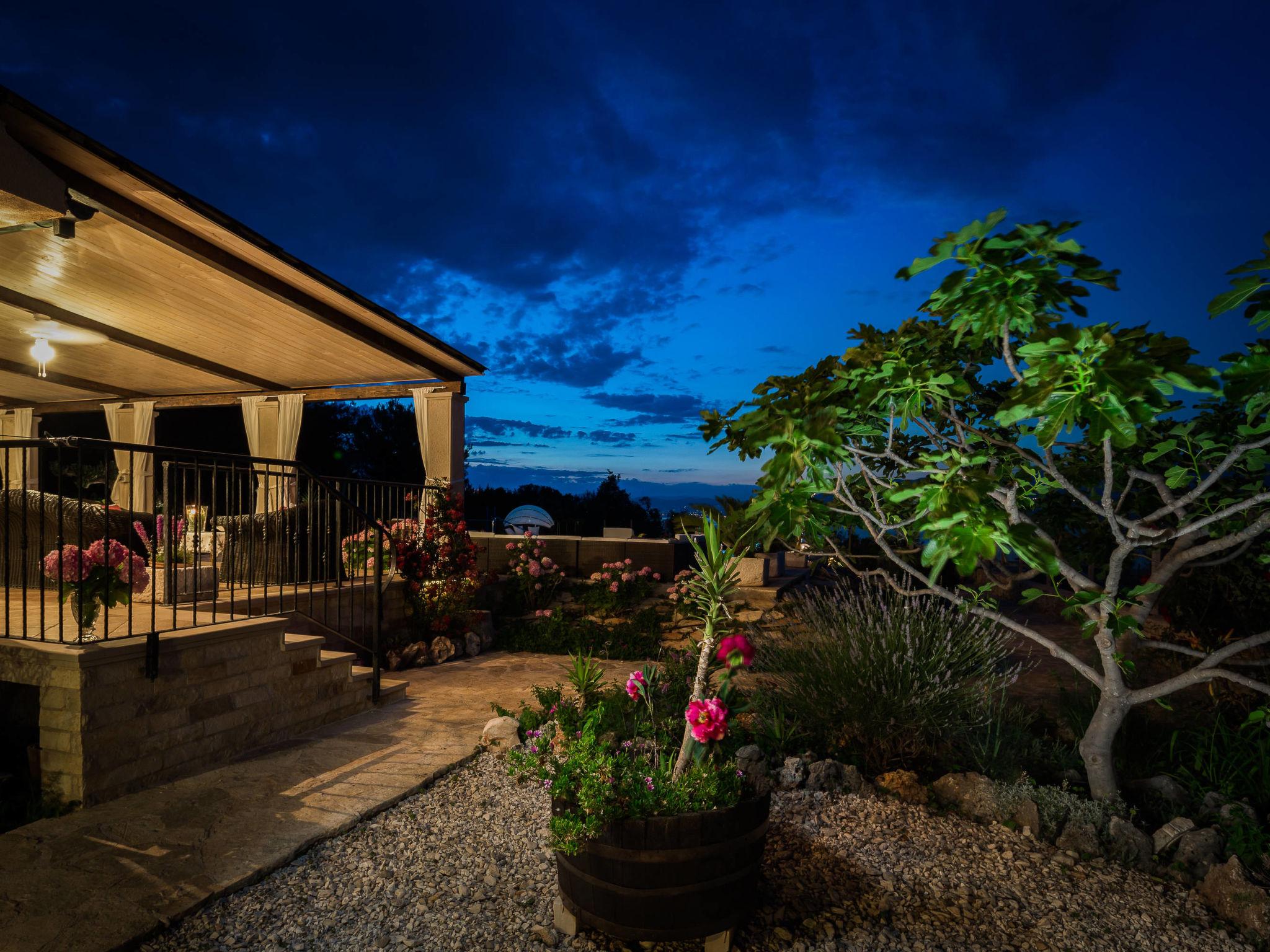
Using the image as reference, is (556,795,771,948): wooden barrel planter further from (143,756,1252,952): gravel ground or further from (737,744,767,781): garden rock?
(737,744,767,781): garden rock

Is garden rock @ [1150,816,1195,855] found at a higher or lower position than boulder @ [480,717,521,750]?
lower

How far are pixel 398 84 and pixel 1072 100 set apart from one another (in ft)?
36.1

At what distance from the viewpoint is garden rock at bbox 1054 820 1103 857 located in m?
2.58

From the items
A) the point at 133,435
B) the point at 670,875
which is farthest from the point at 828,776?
the point at 133,435

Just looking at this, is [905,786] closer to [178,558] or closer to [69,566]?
[69,566]

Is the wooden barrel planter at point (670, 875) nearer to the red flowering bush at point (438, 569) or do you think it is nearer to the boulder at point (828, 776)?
the boulder at point (828, 776)

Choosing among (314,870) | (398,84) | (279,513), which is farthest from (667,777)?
(398,84)

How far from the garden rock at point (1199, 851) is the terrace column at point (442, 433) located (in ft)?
23.0

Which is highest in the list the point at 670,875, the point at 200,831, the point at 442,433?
the point at 442,433

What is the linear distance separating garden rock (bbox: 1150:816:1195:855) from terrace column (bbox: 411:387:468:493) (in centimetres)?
694

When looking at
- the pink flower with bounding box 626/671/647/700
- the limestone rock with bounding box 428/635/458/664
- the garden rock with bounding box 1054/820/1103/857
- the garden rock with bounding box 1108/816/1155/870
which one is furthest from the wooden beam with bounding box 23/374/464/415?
the garden rock with bounding box 1108/816/1155/870

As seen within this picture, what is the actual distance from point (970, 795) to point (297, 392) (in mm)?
9587


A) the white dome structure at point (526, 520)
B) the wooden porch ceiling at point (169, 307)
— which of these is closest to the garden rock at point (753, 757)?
the wooden porch ceiling at point (169, 307)

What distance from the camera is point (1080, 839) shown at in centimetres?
261
